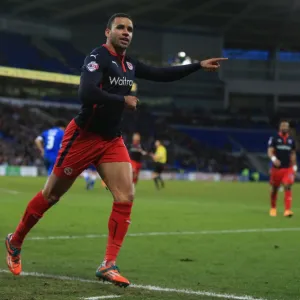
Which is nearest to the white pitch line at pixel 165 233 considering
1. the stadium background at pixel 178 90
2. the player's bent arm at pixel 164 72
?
the stadium background at pixel 178 90

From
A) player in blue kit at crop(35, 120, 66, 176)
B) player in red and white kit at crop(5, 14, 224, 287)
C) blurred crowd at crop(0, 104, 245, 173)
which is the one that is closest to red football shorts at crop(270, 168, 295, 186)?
player in blue kit at crop(35, 120, 66, 176)

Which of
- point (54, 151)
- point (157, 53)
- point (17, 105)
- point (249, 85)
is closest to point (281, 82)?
point (249, 85)

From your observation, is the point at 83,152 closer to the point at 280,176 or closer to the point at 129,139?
the point at 280,176

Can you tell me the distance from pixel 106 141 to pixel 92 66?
78 cm

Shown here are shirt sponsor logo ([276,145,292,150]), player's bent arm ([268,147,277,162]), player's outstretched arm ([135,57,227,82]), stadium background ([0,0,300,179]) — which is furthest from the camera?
stadium background ([0,0,300,179])

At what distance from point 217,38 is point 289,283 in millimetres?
64056

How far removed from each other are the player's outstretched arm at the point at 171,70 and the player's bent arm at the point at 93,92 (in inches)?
32.5

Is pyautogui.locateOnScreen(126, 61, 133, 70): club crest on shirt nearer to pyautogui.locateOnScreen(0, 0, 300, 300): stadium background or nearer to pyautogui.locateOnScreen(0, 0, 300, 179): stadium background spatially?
pyautogui.locateOnScreen(0, 0, 300, 300): stadium background

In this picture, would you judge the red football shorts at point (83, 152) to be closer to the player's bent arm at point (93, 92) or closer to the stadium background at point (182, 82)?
the player's bent arm at point (93, 92)

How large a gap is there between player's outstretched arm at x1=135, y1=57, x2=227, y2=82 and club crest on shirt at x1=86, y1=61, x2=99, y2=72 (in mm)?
762

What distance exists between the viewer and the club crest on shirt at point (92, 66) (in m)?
6.59

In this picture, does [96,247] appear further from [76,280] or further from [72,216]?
[72,216]

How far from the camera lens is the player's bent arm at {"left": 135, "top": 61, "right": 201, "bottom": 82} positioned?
735cm

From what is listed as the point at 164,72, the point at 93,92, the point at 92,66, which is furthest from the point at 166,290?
the point at 164,72
